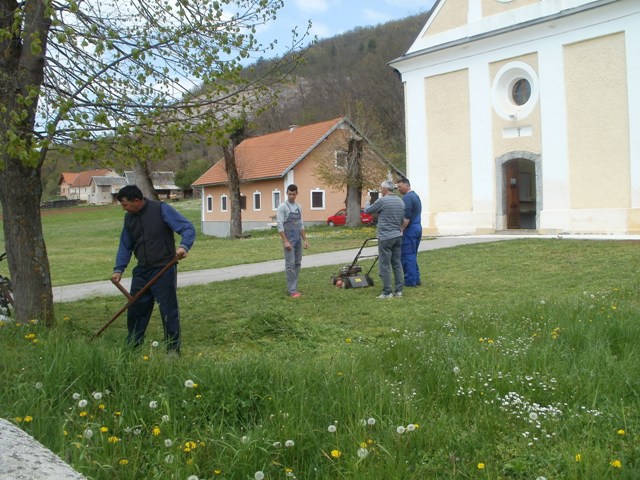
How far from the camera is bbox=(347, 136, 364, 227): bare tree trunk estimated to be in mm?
36500

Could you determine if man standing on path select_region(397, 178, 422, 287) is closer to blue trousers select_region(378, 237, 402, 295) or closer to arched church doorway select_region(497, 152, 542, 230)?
blue trousers select_region(378, 237, 402, 295)

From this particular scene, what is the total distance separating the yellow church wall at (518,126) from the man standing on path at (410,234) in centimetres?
1359

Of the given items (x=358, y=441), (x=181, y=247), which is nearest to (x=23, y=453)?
(x=358, y=441)

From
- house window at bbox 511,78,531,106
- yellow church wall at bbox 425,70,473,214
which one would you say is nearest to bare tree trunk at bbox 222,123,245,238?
yellow church wall at bbox 425,70,473,214

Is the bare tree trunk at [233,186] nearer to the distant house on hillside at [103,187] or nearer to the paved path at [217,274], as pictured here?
the paved path at [217,274]

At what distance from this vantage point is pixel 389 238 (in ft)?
30.9

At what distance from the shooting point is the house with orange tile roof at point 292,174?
4112cm

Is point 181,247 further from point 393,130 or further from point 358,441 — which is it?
point 393,130

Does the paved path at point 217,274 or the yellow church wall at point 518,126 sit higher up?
the yellow church wall at point 518,126

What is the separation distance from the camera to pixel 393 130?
6762cm

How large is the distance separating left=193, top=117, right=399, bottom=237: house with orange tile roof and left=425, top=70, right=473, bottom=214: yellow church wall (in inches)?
512

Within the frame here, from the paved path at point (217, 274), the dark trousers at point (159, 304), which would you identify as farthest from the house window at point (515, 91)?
the dark trousers at point (159, 304)

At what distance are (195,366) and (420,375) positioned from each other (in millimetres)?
1667

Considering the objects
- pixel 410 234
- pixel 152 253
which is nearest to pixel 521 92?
pixel 410 234
